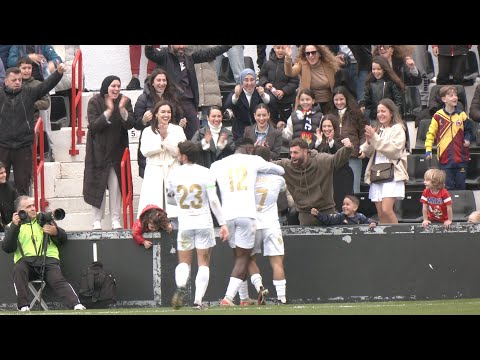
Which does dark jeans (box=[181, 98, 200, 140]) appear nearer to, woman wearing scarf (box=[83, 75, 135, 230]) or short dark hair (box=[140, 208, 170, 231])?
woman wearing scarf (box=[83, 75, 135, 230])

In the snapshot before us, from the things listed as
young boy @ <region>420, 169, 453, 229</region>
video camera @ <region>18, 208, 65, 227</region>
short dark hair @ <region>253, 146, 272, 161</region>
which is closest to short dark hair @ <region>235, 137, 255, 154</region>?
short dark hair @ <region>253, 146, 272, 161</region>

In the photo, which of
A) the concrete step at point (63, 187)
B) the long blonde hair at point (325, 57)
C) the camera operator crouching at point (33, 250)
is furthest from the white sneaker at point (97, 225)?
the long blonde hair at point (325, 57)

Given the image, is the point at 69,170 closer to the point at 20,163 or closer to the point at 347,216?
the point at 20,163

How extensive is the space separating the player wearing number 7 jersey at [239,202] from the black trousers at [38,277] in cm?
210

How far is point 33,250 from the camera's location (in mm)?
18078

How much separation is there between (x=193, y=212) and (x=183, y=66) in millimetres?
4150

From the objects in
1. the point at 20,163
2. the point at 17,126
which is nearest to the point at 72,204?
the point at 20,163

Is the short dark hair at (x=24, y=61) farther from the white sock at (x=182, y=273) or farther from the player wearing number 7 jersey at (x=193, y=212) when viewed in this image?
the white sock at (x=182, y=273)

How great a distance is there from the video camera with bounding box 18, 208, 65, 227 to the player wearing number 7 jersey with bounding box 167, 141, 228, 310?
152 centimetres

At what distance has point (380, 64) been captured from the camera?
69.2 ft

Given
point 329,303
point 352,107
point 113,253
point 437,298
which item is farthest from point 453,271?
point 113,253

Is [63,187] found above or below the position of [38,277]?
above

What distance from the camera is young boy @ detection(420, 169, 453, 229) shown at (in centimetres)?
1797

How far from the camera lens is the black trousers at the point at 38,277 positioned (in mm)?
17953
